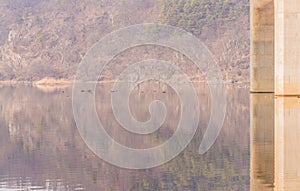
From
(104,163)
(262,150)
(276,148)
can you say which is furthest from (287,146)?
(104,163)

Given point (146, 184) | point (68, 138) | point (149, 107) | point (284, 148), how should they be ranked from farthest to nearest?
point (149, 107) → point (68, 138) → point (284, 148) → point (146, 184)

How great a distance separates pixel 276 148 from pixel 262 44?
2681 cm

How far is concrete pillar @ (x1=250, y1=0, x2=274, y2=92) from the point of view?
149 ft

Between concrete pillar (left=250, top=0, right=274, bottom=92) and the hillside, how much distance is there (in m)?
35.4

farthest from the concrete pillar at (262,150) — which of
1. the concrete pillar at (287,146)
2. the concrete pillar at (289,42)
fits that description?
the concrete pillar at (289,42)

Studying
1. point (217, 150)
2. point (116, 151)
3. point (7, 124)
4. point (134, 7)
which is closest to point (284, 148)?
point (217, 150)

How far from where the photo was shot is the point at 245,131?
81.8 ft

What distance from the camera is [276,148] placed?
63.0 feet

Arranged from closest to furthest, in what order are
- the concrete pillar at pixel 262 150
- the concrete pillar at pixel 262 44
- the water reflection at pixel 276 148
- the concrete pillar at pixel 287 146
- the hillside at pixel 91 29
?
the concrete pillar at pixel 287 146
the water reflection at pixel 276 148
the concrete pillar at pixel 262 150
the concrete pillar at pixel 262 44
the hillside at pixel 91 29

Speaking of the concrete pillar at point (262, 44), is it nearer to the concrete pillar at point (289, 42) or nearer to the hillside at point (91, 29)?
the concrete pillar at point (289, 42)

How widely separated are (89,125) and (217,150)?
1043 cm

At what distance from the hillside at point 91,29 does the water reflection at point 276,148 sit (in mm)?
53252

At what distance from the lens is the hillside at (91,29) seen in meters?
91.8

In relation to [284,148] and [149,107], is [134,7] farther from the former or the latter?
[284,148]
